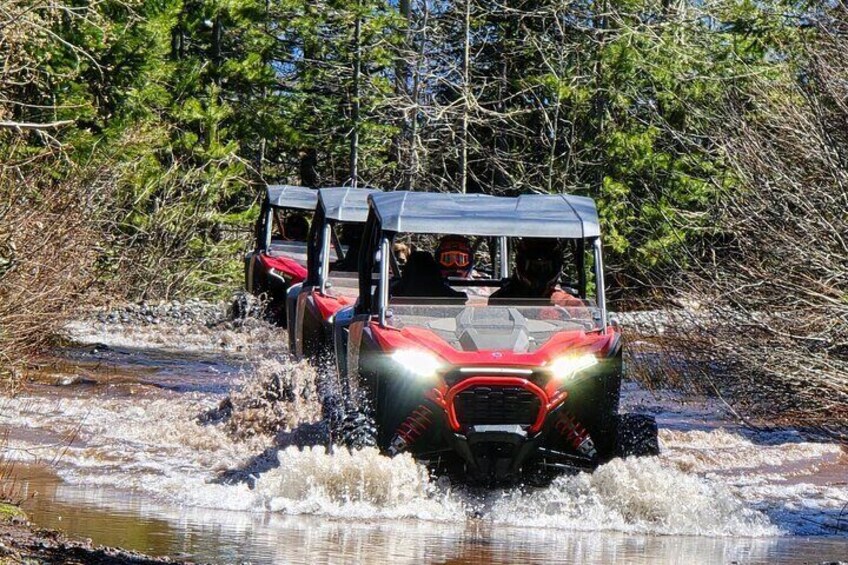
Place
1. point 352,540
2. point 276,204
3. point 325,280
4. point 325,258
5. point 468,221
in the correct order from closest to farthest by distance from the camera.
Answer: point 352,540 < point 468,221 < point 325,280 < point 325,258 < point 276,204

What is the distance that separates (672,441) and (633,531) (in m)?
5.67

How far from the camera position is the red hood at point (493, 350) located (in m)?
10.9

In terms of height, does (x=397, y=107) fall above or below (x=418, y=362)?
above

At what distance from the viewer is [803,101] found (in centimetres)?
1675

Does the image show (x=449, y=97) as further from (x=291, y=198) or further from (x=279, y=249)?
(x=279, y=249)

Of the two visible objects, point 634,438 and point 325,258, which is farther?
point 325,258

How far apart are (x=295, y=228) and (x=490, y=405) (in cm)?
1425

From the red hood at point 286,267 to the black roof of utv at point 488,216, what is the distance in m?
10.3

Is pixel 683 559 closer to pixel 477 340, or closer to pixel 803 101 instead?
pixel 477 340

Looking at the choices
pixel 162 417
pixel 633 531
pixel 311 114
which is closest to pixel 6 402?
pixel 162 417

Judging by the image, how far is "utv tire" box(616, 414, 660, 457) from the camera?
37.6 ft

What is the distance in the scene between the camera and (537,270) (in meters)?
12.7

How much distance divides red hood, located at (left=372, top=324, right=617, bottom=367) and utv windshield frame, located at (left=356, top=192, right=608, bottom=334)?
0.70 feet

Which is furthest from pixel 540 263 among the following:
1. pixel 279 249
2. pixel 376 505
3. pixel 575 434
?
pixel 279 249
